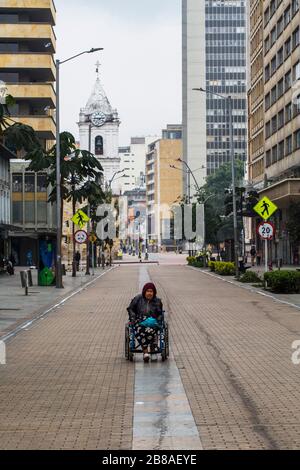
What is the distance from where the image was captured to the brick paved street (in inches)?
356

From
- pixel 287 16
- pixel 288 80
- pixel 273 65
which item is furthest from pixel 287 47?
pixel 273 65

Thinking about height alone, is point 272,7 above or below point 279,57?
above

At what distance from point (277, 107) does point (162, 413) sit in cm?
6968

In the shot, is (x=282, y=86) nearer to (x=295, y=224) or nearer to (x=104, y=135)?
(x=295, y=224)

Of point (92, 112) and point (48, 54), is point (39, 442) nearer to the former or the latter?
point (48, 54)

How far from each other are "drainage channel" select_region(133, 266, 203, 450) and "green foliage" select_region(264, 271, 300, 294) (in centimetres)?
2088

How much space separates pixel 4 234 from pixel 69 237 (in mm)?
43633

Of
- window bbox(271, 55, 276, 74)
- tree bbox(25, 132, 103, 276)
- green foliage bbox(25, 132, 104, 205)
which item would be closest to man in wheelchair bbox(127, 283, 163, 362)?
green foliage bbox(25, 132, 104, 205)

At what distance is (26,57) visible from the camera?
261 feet

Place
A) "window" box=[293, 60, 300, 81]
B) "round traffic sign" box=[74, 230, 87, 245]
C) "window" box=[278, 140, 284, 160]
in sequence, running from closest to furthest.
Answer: "round traffic sign" box=[74, 230, 87, 245] < "window" box=[293, 60, 300, 81] < "window" box=[278, 140, 284, 160]

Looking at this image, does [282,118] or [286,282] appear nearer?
[286,282]

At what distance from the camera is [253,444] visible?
8.48 meters

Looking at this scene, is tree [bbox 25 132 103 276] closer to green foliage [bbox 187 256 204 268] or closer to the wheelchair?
green foliage [bbox 187 256 204 268]

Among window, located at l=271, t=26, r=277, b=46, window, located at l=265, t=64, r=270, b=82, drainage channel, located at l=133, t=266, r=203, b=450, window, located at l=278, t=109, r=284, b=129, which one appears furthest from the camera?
window, located at l=265, t=64, r=270, b=82
